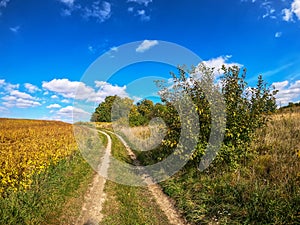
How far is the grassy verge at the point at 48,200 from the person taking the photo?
6.45 meters

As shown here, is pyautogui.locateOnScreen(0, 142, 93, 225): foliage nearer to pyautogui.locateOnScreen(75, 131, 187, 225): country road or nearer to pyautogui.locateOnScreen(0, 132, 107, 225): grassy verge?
pyautogui.locateOnScreen(0, 132, 107, 225): grassy verge

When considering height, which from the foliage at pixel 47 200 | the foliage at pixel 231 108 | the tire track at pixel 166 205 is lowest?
the tire track at pixel 166 205

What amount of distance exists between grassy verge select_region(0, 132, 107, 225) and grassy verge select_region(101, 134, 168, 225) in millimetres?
1018

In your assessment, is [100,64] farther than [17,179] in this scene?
Yes

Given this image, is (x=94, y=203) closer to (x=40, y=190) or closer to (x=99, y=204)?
(x=99, y=204)

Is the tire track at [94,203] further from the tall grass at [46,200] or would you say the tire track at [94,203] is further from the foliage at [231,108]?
the foliage at [231,108]

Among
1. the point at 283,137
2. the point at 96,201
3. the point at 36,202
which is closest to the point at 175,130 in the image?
the point at 96,201

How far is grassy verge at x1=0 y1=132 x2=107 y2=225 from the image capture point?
6449 mm

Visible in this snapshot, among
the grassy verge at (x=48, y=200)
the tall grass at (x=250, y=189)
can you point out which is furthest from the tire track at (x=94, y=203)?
the tall grass at (x=250, y=189)

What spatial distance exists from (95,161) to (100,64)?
622cm

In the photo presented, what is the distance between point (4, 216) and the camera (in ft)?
20.1

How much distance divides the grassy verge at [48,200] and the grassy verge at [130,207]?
1018mm

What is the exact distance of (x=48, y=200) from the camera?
25.2ft

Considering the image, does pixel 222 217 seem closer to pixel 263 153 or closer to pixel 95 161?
pixel 263 153
